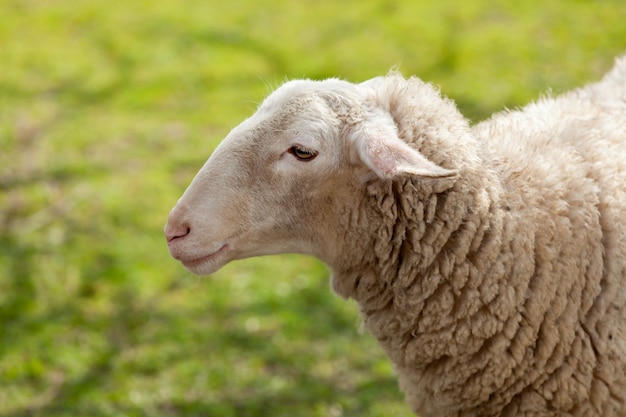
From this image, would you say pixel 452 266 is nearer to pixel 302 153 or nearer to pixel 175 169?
pixel 302 153

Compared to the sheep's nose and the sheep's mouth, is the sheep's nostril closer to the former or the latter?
the sheep's nose

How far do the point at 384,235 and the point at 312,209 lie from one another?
28 cm

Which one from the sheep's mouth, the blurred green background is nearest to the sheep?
the sheep's mouth

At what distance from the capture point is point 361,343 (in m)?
5.05

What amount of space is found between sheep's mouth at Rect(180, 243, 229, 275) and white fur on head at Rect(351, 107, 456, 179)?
2.14ft

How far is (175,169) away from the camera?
7027 millimetres

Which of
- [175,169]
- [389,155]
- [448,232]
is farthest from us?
[175,169]

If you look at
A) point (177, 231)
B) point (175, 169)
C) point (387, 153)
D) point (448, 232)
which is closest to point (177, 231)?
point (177, 231)

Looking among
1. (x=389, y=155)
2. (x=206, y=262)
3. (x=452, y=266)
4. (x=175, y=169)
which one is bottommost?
(x=206, y=262)

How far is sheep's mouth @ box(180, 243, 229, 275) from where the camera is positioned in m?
2.86

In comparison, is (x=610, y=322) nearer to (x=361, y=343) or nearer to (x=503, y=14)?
(x=361, y=343)

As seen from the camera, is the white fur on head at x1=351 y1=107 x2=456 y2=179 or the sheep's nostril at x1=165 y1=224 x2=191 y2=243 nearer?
the white fur on head at x1=351 y1=107 x2=456 y2=179

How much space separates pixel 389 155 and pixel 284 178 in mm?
459

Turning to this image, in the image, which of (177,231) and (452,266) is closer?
(452,266)
